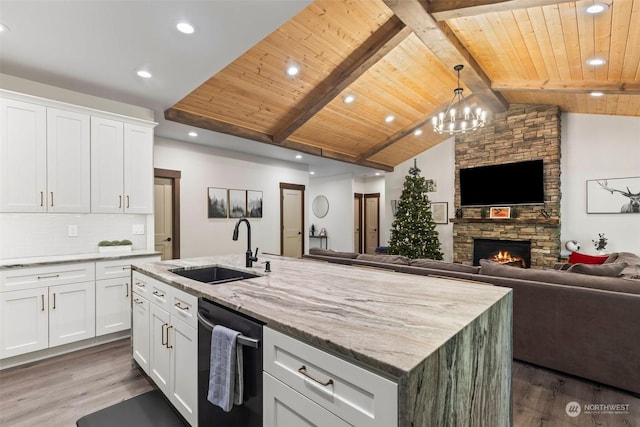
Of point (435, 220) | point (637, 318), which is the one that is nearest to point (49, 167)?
point (637, 318)

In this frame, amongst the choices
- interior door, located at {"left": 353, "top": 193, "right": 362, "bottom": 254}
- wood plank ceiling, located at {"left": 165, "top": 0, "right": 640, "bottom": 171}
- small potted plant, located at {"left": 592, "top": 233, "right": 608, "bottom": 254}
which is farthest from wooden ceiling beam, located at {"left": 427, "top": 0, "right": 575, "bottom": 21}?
interior door, located at {"left": 353, "top": 193, "right": 362, "bottom": 254}

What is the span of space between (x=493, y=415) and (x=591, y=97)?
5939mm

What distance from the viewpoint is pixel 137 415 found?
2.05 meters

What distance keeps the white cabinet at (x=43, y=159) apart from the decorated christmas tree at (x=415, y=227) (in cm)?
594

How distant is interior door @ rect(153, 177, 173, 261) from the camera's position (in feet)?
16.1

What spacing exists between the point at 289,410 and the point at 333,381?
0.95ft

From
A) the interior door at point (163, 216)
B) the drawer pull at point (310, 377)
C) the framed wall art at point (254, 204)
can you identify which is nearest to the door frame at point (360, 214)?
the framed wall art at point (254, 204)

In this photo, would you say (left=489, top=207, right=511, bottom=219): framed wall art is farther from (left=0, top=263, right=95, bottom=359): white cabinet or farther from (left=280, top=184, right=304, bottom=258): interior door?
(left=0, top=263, right=95, bottom=359): white cabinet

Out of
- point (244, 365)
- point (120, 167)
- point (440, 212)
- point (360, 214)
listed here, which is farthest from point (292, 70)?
point (360, 214)

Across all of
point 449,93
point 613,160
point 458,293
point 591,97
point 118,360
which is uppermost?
point 449,93

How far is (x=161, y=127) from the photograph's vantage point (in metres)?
4.41

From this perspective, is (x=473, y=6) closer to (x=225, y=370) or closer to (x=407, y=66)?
(x=407, y=66)

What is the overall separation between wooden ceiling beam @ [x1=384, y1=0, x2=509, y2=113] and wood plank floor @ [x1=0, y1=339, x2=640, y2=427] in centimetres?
354

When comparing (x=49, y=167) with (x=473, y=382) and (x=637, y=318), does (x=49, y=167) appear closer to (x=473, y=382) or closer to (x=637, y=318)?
(x=473, y=382)
